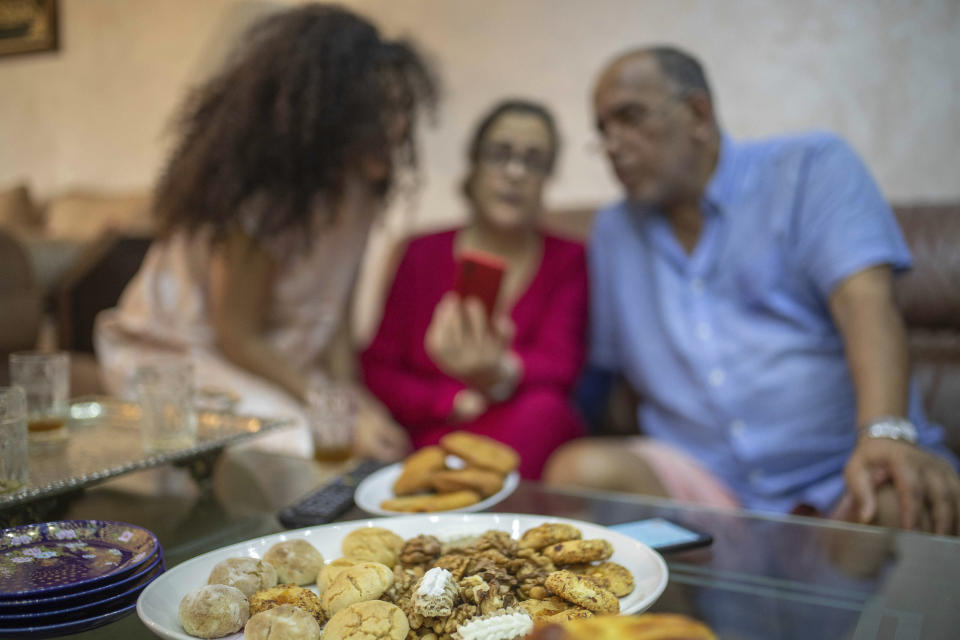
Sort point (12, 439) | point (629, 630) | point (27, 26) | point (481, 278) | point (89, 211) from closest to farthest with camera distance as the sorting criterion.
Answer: point (629, 630), point (12, 439), point (481, 278), point (89, 211), point (27, 26)

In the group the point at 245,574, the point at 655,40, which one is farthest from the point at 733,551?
the point at 655,40

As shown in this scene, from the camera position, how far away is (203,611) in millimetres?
481

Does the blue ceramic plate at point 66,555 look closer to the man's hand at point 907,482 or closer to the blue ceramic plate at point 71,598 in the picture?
the blue ceramic plate at point 71,598

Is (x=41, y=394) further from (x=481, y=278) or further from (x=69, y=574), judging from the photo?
(x=481, y=278)

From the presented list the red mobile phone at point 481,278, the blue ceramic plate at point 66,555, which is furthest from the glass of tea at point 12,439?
the red mobile phone at point 481,278

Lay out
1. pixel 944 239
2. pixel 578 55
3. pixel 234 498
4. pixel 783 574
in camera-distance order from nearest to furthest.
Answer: pixel 783 574 < pixel 234 498 < pixel 944 239 < pixel 578 55

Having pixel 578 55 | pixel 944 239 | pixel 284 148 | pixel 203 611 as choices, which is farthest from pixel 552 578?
pixel 578 55

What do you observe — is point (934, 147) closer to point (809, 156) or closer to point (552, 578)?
point (809, 156)

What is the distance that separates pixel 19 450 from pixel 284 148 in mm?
815

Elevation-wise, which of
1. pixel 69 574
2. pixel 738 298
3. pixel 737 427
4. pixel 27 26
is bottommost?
pixel 737 427

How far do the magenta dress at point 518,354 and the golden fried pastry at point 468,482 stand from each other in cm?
63

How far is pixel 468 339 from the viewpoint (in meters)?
1.29

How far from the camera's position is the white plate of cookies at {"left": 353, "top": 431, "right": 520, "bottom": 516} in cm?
75

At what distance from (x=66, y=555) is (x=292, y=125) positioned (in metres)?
0.97
